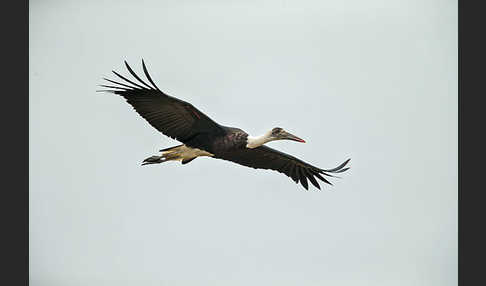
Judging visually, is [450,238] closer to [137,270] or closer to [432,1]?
[432,1]

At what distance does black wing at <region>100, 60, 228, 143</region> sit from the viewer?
746 centimetres

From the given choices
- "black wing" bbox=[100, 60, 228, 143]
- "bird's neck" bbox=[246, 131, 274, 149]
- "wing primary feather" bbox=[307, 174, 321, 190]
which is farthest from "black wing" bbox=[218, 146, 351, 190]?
"black wing" bbox=[100, 60, 228, 143]

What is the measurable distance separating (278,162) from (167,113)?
1.45 m

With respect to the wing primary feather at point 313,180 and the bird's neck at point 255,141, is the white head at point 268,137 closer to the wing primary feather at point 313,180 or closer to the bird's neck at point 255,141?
the bird's neck at point 255,141

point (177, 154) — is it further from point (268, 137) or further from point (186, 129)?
point (268, 137)

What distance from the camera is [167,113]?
7621mm

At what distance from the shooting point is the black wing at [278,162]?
8.02 metres

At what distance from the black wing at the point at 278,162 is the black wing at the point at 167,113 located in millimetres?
462

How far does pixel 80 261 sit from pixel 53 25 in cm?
313

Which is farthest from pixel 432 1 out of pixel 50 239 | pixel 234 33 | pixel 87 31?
pixel 50 239

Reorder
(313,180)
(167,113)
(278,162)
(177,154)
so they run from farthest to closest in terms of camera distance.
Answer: (313,180)
(278,162)
(177,154)
(167,113)

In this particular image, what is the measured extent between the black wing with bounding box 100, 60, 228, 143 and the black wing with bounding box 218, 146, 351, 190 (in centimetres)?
46

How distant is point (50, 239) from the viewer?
9984 millimetres

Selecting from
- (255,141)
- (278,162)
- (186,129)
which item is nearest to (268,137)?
(255,141)
